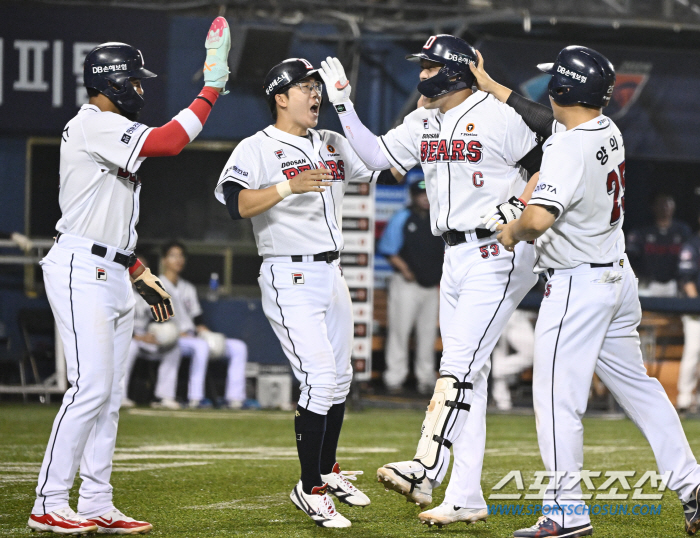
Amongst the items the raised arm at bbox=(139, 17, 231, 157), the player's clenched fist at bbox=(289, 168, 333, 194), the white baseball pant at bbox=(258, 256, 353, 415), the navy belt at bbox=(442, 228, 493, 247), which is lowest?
the white baseball pant at bbox=(258, 256, 353, 415)

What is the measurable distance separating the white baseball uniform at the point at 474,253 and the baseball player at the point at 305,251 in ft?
1.85

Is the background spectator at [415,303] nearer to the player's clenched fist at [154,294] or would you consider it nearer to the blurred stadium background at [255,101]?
the blurred stadium background at [255,101]

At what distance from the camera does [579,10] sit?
11.1 metres


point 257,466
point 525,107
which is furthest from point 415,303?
point 525,107

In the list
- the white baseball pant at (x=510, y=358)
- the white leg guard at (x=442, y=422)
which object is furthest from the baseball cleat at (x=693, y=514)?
the white baseball pant at (x=510, y=358)

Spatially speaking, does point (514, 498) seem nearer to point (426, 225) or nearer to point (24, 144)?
point (426, 225)

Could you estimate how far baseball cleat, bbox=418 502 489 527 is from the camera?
4523mm

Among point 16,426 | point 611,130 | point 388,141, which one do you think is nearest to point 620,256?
point 611,130

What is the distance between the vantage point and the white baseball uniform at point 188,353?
10.7 metres

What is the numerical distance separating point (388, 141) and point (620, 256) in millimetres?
1345

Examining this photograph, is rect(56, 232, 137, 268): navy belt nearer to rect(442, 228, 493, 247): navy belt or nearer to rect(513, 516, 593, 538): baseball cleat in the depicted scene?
rect(442, 228, 493, 247): navy belt

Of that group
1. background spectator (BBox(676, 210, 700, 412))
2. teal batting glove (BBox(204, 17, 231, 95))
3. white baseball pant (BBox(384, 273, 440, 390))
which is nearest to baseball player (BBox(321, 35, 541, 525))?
teal batting glove (BBox(204, 17, 231, 95))

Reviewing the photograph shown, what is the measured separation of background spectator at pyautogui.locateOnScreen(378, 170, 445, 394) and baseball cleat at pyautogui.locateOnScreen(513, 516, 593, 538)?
274 inches

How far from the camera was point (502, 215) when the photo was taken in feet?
14.5
